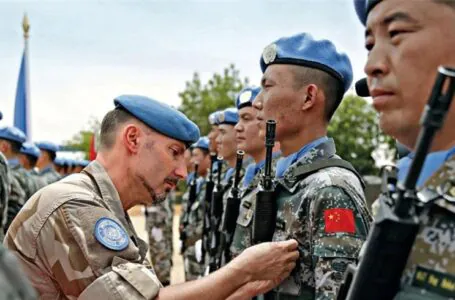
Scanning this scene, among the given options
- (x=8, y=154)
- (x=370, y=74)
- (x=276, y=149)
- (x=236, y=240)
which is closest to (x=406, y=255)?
(x=370, y=74)

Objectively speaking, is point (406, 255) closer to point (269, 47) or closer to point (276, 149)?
point (269, 47)

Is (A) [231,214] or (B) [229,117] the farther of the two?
(B) [229,117]

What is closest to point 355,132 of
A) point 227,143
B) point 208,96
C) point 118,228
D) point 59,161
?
point 208,96

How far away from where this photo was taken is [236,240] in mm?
3590

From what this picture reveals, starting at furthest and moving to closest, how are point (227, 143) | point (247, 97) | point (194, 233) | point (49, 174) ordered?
1. point (49, 174)
2. point (194, 233)
3. point (227, 143)
4. point (247, 97)

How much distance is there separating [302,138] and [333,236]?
0.76 m

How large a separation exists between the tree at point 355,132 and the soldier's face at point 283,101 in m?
38.2

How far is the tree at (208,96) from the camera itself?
139 ft

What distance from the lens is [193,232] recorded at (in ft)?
28.6

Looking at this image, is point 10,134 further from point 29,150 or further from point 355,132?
point 355,132

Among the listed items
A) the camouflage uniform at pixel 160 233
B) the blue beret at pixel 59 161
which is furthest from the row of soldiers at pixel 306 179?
the blue beret at pixel 59 161

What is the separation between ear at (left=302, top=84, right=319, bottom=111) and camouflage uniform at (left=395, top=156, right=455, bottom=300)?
5.34 feet

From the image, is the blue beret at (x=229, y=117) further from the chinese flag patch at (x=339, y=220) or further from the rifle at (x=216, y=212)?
the chinese flag patch at (x=339, y=220)

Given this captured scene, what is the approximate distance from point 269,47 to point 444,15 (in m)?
1.76
